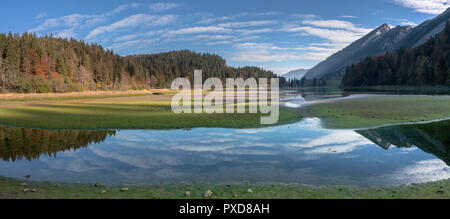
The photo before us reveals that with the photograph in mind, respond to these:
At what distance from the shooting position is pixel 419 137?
19.1 metres

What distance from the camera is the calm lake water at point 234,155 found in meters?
11.6

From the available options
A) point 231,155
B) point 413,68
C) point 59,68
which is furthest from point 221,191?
point 413,68

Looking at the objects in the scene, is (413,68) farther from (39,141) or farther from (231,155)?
(39,141)

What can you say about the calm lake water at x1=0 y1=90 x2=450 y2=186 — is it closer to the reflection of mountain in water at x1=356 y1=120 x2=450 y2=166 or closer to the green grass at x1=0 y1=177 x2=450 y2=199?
the reflection of mountain in water at x1=356 y1=120 x2=450 y2=166

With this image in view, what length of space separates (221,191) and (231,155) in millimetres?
6018

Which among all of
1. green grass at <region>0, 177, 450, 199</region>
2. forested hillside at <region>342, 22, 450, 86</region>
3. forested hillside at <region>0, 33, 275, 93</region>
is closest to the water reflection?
green grass at <region>0, 177, 450, 199</region>

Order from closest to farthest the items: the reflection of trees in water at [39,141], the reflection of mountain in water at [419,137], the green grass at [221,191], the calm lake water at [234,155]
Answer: the green grass at [221,191] → the calm lake water at [234,155] → the reflection of mountain in water at [419,137] → the reflection of trees in water at [39,141]

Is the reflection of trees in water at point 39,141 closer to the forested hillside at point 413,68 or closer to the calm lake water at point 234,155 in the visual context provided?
the calm lake water at point 234,155

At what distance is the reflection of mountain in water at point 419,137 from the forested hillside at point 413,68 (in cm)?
10893

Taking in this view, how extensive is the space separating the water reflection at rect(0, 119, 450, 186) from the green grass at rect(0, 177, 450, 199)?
0.89 metres

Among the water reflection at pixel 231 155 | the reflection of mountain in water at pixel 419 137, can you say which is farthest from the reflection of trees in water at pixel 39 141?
the reflection of mountain in water at pixel 419 137

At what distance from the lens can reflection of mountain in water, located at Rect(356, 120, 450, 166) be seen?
52.3 feet
